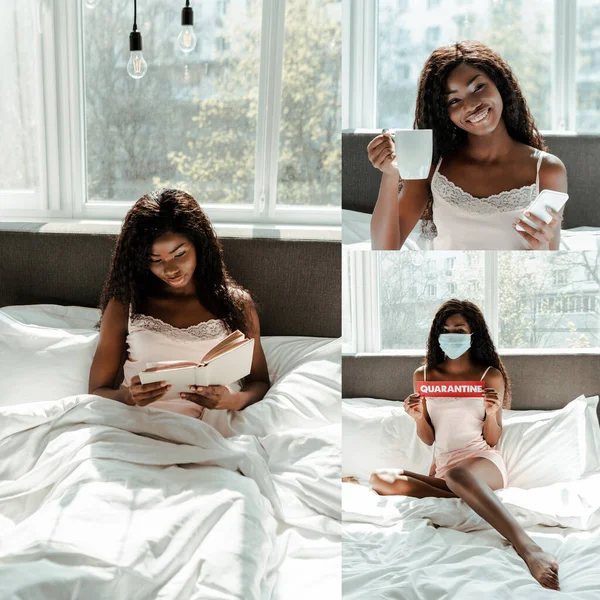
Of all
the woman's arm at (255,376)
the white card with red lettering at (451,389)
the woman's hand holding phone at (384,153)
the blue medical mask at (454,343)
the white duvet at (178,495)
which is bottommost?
the white duvet at (178,495)

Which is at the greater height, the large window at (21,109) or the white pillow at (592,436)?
the large window at (21,109)

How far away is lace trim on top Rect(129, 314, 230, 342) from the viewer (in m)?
1.69

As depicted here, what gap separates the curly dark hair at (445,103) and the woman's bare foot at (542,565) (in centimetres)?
48

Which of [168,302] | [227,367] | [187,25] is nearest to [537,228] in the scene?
[227,367]

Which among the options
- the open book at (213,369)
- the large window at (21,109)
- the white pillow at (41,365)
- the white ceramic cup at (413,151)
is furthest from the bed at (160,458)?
the white ceramic cup at (413,151)

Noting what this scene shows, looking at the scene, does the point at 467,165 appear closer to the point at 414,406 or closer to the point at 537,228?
the point at 537,228

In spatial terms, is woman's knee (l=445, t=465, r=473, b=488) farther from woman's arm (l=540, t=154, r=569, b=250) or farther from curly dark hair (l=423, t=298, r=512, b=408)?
woman's arm (l=540, t=154, r=569, b=250)

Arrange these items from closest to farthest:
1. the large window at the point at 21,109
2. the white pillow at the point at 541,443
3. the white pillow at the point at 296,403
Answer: the white pillow at the point at 541,443, the white pillow at the point at 296,403, the large window at the point at 21,109

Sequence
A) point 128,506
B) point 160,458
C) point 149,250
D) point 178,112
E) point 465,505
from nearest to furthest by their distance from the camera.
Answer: point 465,505 → point 128,506 → point 160,458 → point 149,250 → point 178,112

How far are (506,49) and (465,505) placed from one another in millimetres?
603

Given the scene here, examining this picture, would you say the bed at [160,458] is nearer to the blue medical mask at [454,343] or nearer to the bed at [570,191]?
the blue medical mask at [454,343]

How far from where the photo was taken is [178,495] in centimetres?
131

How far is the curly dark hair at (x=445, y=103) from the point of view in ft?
2.98

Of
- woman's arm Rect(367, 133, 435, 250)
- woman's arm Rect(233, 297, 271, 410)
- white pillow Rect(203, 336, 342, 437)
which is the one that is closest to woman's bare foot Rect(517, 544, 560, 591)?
woman's arm Rect(367, 133, 435, 250)
